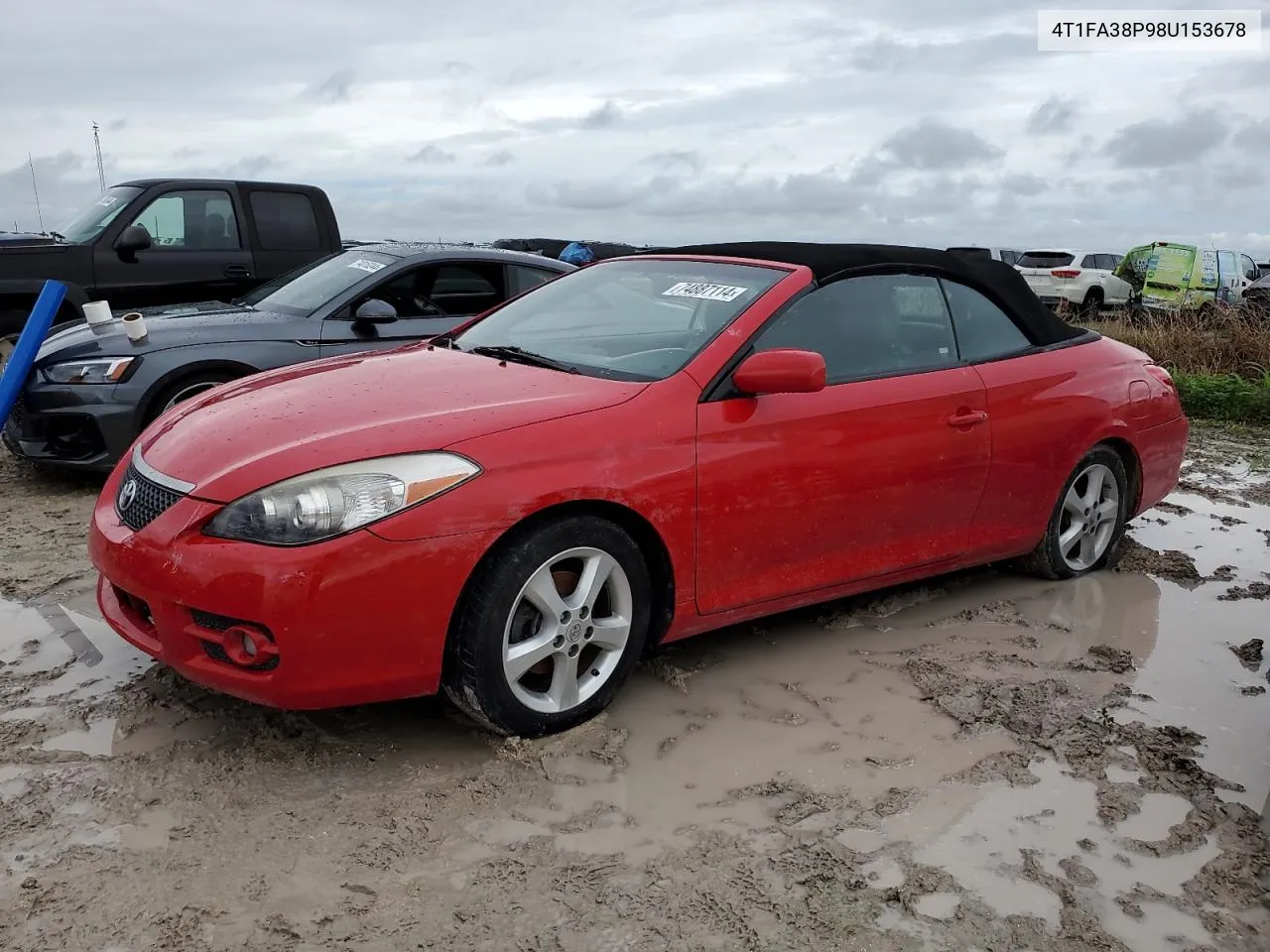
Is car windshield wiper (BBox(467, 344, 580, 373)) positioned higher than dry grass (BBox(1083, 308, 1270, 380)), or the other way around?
car windshield wiper (BBox(467, 344, 580, 373))

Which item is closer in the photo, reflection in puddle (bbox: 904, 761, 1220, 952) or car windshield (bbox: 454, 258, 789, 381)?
reflection in puddle (bbox: 904, 761, 1220, 952)

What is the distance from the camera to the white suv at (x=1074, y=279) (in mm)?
25266

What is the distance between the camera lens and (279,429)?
10.8 ft

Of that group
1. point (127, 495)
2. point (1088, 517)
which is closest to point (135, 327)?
point (127, 495)

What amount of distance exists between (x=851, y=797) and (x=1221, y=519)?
14.4 feet

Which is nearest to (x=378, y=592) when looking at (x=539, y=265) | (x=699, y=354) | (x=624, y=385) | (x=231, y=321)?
(x=624, y=385)

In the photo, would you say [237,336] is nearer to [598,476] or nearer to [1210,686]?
[598,476]

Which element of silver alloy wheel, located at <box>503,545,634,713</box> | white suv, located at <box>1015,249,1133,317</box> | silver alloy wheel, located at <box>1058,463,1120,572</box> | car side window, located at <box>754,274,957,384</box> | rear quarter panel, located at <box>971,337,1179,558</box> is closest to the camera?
silver alloy wheel, located at <box>503,545,634,713</box>

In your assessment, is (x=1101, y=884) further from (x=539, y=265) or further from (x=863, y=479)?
(x=539, y=265)

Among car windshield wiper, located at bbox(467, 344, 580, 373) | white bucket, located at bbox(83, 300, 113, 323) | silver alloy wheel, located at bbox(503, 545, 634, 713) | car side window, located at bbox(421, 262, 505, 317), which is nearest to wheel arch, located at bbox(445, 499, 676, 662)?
silver alloy wheel, located at bbox(503, 545, 634, 713)

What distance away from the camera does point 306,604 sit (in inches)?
116

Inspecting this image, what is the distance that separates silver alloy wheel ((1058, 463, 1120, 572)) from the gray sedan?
362cm

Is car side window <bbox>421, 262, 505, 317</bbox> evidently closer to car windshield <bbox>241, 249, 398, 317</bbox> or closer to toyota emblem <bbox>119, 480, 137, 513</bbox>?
car windshield <bbox>241, 249, 398, 317</bbox>

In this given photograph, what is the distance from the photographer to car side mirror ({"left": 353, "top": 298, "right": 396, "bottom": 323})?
6211 mm
